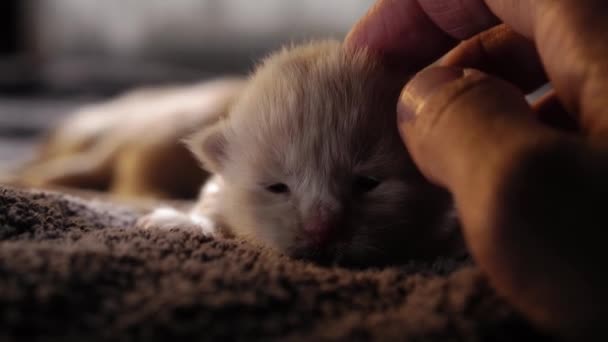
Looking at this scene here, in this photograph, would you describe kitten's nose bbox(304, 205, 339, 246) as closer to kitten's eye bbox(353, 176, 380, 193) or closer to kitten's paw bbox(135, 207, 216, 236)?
kitten's eye bbox(353, 176, 380, 193)

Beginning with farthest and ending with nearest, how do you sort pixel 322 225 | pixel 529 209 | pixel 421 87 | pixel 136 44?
pixel 136 44 < pixel 322 225 < pixel 421 87 < pixel 529 209

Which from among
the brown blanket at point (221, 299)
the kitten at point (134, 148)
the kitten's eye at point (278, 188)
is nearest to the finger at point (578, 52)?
the brown blanket at point (221, 299)

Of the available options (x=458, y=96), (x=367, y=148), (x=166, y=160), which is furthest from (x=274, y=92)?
(x=166, y=160)

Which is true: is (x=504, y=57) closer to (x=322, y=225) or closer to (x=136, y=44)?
(x=322, y=225)

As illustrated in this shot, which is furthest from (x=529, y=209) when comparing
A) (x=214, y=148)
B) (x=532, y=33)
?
(x=214, y=148)

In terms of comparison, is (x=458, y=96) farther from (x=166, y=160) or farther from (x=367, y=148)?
(x=166, y=160)
